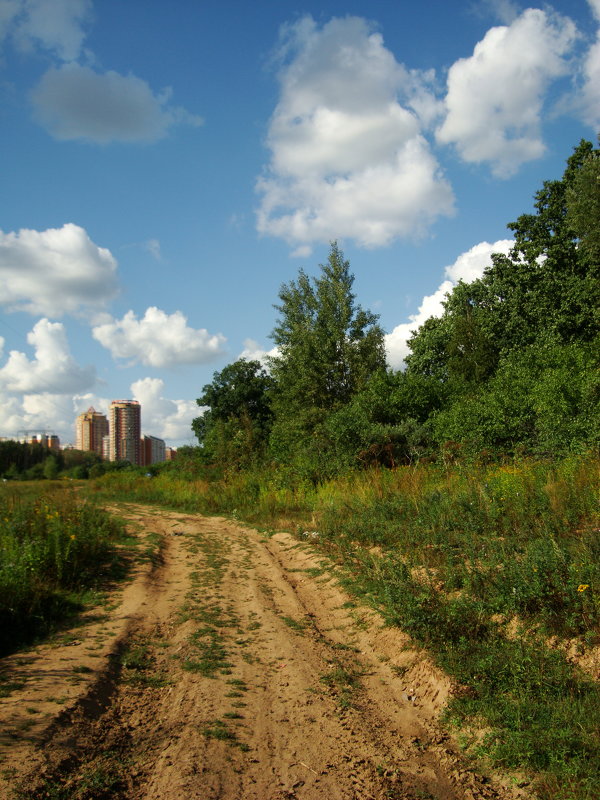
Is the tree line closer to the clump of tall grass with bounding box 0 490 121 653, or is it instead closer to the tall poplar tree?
the tall poplar tree

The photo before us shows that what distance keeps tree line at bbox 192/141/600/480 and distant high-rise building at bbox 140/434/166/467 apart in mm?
38988

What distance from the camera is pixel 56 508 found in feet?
30.8

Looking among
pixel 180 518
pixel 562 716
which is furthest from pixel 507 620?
pixel 180 518

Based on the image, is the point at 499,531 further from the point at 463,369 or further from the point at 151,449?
the point at 151,449

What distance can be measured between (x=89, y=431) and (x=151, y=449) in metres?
10.1

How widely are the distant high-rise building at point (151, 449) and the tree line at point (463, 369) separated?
128 feet

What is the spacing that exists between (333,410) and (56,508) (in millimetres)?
14162

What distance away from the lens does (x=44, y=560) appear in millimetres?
7035

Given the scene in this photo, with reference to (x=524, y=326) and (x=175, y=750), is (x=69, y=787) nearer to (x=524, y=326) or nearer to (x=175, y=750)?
(x=175, y=750)

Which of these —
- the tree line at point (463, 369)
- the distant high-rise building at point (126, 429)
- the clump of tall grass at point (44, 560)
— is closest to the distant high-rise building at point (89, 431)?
the distant high-rise building at point (126, 429)

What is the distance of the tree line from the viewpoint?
46.6 feet

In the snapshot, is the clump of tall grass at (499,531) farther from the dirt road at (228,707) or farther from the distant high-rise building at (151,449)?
the distant high-rise building at (151,449)

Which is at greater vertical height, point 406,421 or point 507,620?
point 406,421

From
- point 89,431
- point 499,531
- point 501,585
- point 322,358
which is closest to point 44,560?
point 501,585
